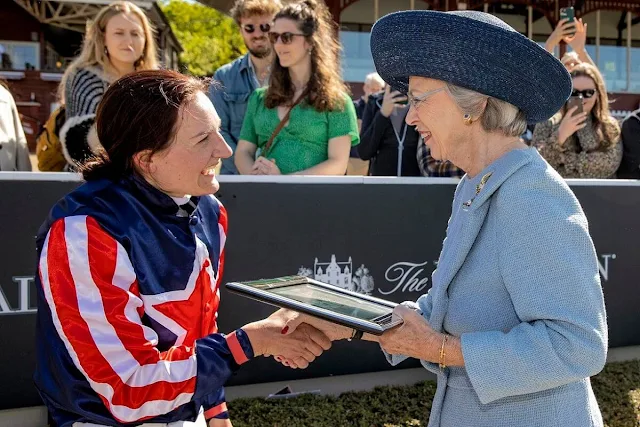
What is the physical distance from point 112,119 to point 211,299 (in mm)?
667

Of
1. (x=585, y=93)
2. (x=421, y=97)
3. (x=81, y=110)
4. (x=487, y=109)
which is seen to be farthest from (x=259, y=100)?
(x=487, y=109)

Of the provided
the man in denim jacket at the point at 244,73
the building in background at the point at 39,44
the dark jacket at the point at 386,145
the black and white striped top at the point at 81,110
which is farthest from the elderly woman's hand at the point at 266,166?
the building in background at the point at 39,44

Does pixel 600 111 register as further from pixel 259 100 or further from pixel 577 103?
pixel 259 100

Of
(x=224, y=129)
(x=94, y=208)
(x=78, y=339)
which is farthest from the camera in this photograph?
(x=224, y=129)

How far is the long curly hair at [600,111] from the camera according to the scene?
5.20 meters

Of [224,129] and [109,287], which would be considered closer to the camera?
[109,287]

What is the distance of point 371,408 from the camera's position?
4.41 metres

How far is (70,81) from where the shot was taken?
4.47 m

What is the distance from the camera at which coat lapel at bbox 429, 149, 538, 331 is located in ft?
5.89

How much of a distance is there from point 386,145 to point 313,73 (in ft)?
3.73

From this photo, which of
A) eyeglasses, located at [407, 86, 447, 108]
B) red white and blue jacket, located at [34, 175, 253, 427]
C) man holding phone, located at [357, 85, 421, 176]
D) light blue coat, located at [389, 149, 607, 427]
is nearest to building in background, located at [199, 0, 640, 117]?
man holding phone, located at [357, 85, 421, 176]

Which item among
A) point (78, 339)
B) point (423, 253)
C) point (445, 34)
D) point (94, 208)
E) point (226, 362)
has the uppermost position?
point (445, 34)

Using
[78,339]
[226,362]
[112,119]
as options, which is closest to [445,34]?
[112,119]

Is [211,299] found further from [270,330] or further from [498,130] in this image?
A: [498,130]
